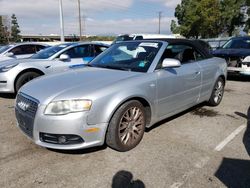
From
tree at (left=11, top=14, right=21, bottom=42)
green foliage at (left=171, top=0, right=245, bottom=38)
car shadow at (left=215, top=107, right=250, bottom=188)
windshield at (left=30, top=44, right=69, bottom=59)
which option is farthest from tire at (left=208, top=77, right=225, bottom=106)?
tree at (left=11, top=14, right=21, bottom=42)

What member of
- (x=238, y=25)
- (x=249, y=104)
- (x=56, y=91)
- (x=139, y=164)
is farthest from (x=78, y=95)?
(x=238, y=25)

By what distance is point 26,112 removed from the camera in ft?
10.9

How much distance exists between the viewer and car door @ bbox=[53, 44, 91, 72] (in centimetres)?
720

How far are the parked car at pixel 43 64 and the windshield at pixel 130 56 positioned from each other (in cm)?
177

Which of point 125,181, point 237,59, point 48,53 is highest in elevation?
point 48,53

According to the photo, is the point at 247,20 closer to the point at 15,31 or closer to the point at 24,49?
the point at 24,49

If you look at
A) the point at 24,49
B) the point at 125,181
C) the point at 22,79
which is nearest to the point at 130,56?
the point at 125,181

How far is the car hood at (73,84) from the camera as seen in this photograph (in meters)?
3.19

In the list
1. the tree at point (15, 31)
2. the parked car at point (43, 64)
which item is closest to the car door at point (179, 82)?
the parked car at point (43, 64)

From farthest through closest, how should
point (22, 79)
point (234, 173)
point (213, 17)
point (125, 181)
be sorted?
point (213, 17) < point (22, 79) < point (234, 173) < point (125, 181)

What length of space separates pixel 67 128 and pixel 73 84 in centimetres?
66

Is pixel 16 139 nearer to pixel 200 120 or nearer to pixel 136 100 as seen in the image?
pixel 136 100

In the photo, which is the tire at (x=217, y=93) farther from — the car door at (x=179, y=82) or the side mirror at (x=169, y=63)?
the side mirror at (x=169, y=63)

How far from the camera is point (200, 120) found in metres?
4.90
